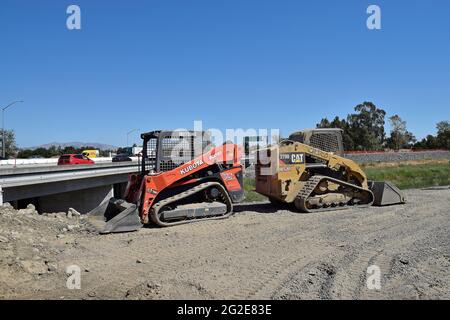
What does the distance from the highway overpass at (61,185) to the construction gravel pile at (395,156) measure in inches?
1064

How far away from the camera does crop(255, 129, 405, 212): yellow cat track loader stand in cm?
1155

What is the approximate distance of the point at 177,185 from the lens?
10.2 m

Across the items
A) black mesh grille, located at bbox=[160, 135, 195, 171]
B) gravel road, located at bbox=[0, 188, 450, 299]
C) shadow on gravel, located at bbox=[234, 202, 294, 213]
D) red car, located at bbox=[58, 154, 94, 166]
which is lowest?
gravel road, located at bbox=[0, 188, 450, 299]

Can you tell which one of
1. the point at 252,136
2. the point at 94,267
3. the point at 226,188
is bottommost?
the point at 94,267

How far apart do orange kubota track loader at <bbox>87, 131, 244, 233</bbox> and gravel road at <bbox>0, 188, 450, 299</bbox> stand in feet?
1.37

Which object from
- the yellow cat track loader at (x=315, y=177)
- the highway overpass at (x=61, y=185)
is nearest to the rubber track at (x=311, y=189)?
the yellow cat track loader at (x=315, y=177)

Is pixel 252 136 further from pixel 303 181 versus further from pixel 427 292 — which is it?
pixel 427 292

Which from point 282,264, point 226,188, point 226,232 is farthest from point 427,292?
point 226,188

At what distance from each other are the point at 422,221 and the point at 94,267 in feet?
25.8

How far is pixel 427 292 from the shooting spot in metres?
5.30

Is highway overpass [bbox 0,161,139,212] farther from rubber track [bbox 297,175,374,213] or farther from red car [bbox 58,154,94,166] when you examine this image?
rubber track [bbox 297,175,374,213]

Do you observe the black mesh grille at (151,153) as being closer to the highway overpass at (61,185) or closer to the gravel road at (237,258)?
the gravel road at (237,258)

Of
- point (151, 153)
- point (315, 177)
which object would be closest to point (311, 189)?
point (315, 177)

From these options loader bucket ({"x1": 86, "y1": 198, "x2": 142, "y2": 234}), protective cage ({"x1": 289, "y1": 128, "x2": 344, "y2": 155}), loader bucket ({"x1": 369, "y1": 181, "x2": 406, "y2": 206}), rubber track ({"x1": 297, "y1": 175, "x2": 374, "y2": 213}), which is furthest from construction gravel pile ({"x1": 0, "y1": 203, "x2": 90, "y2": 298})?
loader bucket ({"x1": 369, "y1": 181, "x2": 406, "y2": 206})
